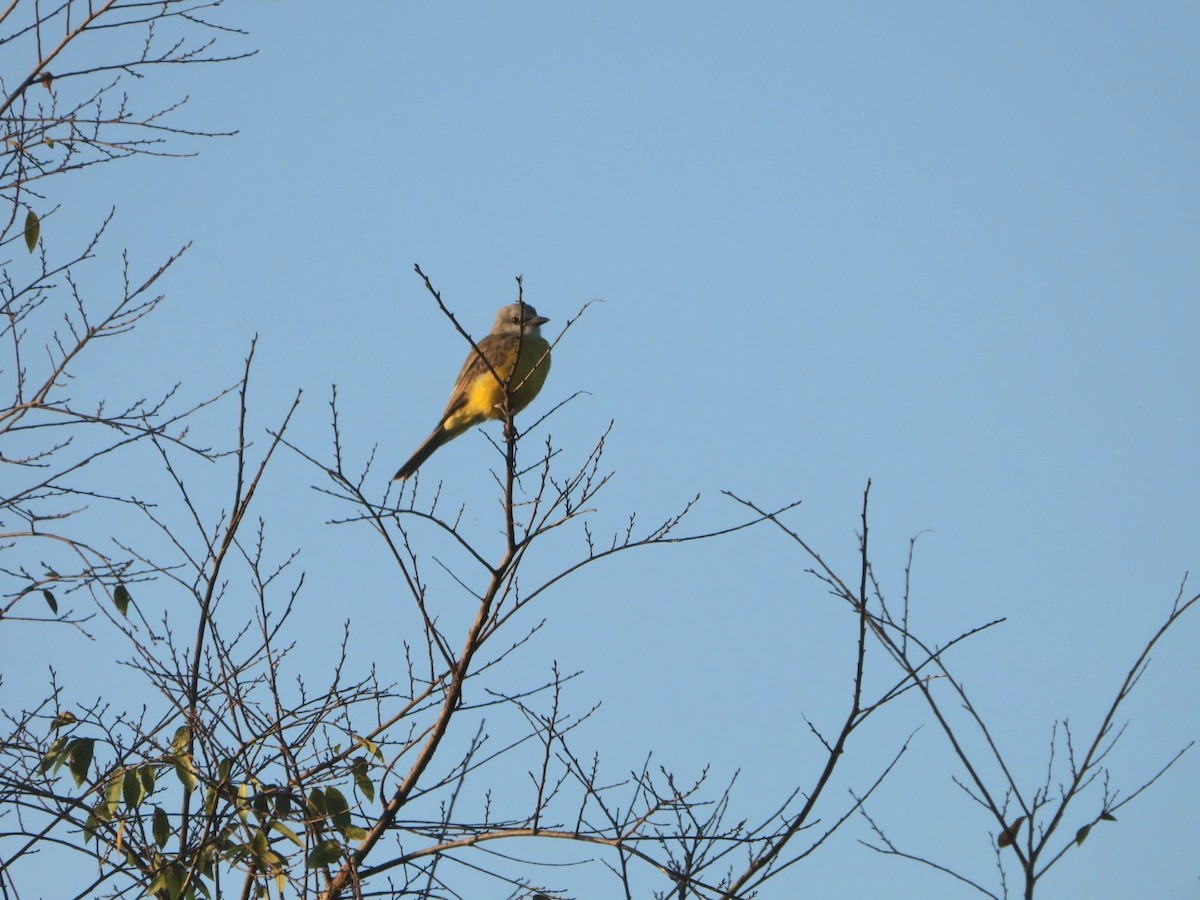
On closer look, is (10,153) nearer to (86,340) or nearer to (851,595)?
(86,340)

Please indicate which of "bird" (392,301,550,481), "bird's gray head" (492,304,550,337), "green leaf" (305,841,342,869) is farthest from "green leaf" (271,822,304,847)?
"bird's gray head" (492,304,550,337)

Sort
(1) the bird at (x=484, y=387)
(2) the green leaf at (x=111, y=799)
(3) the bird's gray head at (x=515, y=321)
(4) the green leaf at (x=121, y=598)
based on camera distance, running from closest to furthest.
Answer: (2) the green leaf at (x=111, y=799), (4) the green leaf at (x=121, y=598), (1) the bird at (x=484, y=387), (3) the bird's gray head at (x=515, y=321)

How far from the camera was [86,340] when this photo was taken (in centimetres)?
549

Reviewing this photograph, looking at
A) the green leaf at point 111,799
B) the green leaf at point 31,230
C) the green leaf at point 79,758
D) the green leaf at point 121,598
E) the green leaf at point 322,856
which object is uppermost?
the green leaf at point 31,230

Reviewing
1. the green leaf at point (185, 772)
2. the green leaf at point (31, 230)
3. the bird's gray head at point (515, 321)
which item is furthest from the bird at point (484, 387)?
the green leaf at point (185, 772)

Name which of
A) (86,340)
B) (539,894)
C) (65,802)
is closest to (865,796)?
(539,894)

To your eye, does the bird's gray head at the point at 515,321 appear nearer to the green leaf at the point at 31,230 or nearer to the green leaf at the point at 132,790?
the green leaf at the point at 31,230

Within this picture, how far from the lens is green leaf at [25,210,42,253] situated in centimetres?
481

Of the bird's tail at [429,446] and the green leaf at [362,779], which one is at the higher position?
the bird's tail at [429,446]

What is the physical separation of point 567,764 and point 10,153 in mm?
2813

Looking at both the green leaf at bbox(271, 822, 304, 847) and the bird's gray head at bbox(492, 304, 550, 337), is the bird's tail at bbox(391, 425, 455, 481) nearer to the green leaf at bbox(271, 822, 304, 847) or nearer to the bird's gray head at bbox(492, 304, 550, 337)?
the bird's gray head at bbox(492, 304, 550, 337)

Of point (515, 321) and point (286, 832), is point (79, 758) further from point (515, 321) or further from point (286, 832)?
point (515, 321)

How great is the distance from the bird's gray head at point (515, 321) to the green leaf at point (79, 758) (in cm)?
605

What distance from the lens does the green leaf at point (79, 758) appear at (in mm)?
3596
